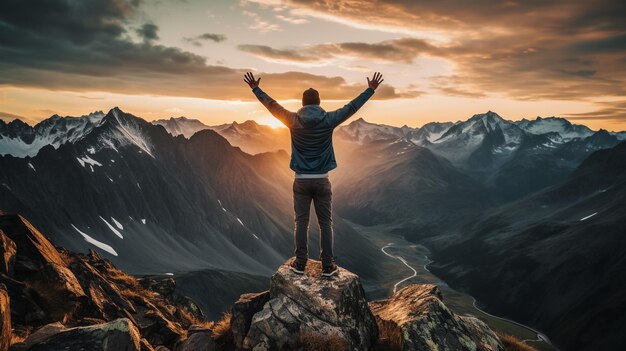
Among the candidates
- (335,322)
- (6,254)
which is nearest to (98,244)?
(6,254)

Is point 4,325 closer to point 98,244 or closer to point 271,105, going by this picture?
point 271,105

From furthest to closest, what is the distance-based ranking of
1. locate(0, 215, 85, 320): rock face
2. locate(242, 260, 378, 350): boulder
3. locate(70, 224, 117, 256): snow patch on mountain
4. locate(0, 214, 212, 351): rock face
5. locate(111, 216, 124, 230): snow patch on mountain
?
locate(111, 216, 124, 230): snow patch on mountain, locate(70, 224, 117, 256): snow patch on mountain, locate(0, 215, 85, 320): rock face, locate(242, 260, 378, 350): boulder, locate(0, 214, 212, 351): rock face

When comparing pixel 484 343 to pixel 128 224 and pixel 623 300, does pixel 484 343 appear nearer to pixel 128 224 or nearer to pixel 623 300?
pixel 128 224

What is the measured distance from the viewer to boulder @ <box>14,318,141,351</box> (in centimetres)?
1086

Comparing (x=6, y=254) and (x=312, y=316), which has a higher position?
(x=6, y=254)

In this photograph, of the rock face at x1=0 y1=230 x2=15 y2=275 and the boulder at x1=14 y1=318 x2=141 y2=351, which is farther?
the rock face at x1=0 y1=230 x2=15 y2=275

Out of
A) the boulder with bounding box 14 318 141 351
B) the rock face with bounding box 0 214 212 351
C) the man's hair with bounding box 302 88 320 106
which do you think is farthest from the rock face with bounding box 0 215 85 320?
the man's hair with bounding box 302 88 320 106

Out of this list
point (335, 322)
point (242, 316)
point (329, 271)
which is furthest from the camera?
point (329, 271)

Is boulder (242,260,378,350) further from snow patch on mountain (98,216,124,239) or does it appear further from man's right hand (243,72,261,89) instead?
snow patch on mountain (98,216,124,239)

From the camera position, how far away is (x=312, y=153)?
14375mm

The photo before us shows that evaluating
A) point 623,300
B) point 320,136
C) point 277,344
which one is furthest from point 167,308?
point 623,300

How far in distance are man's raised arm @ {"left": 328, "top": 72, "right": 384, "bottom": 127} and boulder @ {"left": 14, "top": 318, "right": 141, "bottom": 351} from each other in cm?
845

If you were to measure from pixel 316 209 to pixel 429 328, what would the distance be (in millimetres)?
5210

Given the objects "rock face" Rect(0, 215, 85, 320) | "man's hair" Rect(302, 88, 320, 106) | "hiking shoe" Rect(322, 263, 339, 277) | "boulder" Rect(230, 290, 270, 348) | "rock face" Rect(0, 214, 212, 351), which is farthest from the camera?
"rock face" Rect(0, 215, 85, 320)
